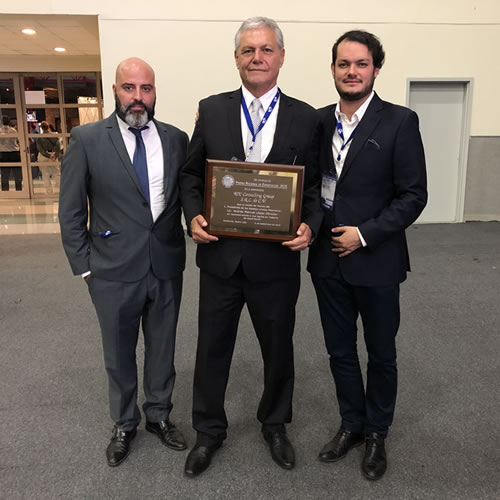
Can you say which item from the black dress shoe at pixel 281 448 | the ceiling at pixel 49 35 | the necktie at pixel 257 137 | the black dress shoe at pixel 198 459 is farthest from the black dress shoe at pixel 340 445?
the ceiling at pixel 49 35

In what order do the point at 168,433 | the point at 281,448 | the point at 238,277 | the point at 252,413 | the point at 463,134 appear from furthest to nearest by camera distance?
the point at 463,134, the point at 252,413, the point at 168,433, the point at 281,448, the point at 238,277

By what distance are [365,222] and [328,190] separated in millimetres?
211

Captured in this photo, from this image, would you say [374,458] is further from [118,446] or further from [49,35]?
[49,35]

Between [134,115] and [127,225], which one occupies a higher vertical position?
[134,115]

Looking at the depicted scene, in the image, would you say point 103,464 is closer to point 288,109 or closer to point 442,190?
point 288,109

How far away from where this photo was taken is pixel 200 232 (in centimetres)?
191

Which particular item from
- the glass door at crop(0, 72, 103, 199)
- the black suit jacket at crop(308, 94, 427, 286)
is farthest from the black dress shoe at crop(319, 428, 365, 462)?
the glass door at crop(0, 72, 103, 199)

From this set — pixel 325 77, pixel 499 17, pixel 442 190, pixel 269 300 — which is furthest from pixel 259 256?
pixel 499 17

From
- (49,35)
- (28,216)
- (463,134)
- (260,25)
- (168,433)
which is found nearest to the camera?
(260,25)

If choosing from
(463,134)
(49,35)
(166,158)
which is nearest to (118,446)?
(166,158)

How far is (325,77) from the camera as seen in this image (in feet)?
22.9

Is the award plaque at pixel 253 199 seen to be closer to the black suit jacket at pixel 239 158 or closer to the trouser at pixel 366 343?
the black suit jacket at pixel 239 158

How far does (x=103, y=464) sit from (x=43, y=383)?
931 millimetres

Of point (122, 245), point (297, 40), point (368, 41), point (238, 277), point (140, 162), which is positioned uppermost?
point (297, 40)
